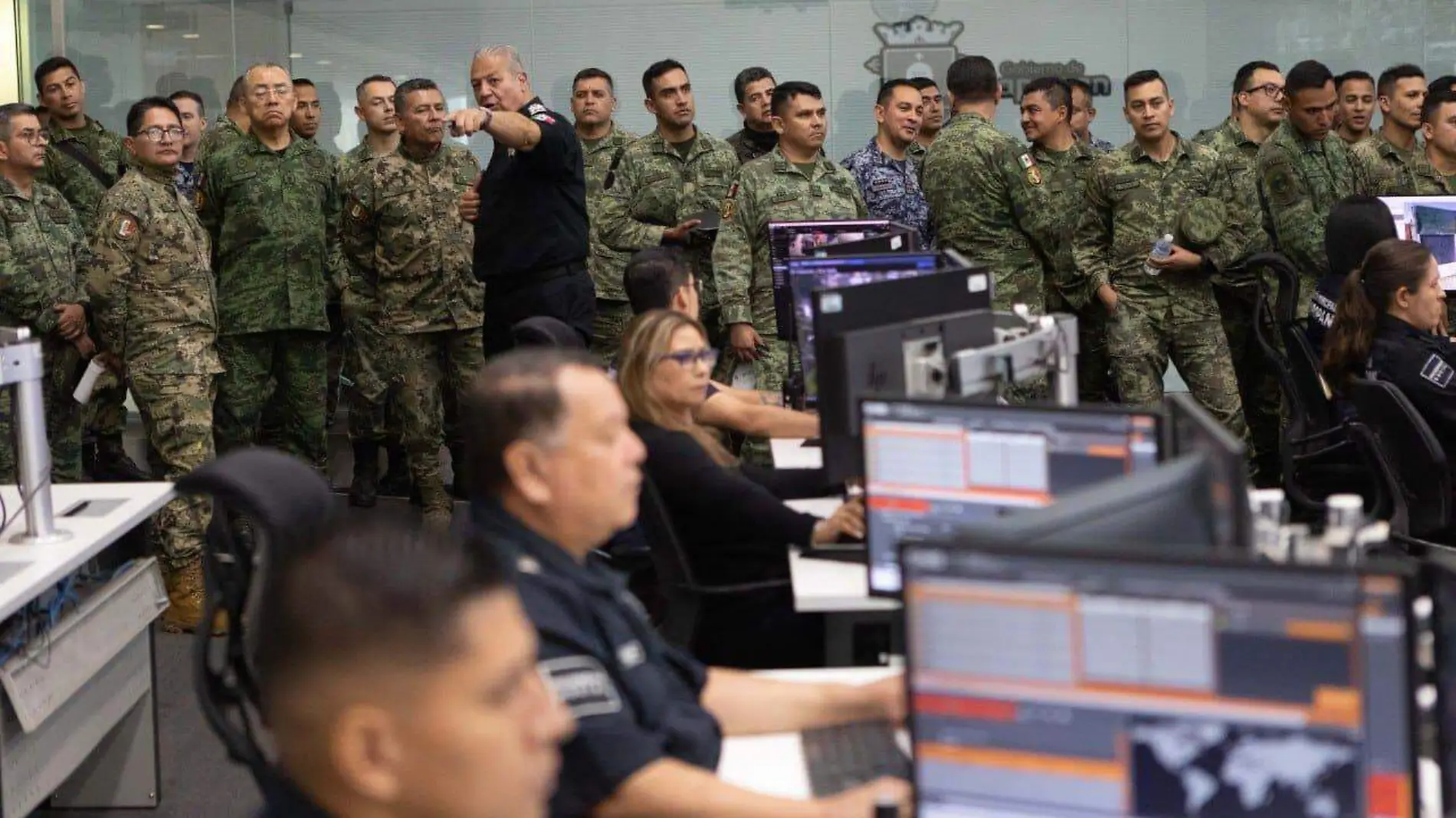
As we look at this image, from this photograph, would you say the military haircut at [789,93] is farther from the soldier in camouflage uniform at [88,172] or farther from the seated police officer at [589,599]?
the seated police officer at [589,599]

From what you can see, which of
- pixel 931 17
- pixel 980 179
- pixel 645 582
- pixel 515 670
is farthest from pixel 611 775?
pixel 931 17

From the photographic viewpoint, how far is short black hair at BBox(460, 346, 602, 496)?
6.91 feet

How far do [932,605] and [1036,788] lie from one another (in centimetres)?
20

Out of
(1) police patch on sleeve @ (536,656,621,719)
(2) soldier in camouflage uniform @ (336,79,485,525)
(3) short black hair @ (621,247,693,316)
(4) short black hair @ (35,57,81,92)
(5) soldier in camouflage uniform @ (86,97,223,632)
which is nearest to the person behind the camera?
A: (1) police patch on sleeve @ (536,656,621,719)

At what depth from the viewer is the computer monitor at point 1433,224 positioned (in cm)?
594

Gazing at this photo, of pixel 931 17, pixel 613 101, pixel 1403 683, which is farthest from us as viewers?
pixel 931 17

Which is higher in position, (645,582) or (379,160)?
(379,160)

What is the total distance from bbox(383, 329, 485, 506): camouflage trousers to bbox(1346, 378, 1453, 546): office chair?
329cm

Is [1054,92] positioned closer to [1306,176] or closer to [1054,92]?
[1054,92]

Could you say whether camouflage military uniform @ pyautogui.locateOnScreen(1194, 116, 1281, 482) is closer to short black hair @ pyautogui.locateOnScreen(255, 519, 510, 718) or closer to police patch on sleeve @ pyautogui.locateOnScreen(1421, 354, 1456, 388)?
police patch on sleeve @ pyautogui.locateOnScreen(1421, 354, 1456, 388)

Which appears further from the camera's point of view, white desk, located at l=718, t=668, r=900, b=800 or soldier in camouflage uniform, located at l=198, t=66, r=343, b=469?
soldier in camouflage uniform, located at l=198, t=66, r=343, b=469

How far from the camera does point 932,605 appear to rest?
1.55 meters

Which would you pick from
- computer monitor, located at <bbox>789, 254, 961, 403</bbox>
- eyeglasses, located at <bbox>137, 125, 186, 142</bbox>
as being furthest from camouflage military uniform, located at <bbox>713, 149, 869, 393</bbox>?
eyeglasses, located at <bbox>137, 125, 186, 142</bbox>

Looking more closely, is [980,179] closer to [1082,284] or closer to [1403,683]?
[1082,284]
